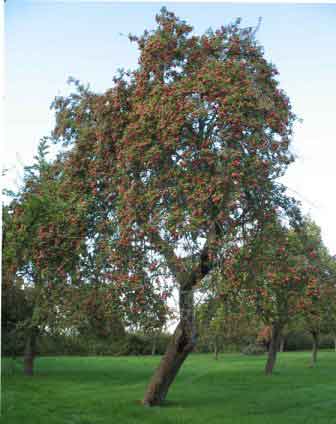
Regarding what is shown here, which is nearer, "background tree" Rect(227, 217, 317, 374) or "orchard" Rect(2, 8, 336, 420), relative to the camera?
"orchard" Rect(2, 8, 336, 420)

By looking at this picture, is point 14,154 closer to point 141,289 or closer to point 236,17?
point 141,289

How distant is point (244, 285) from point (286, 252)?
0.74 m

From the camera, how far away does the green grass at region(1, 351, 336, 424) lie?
7.80m

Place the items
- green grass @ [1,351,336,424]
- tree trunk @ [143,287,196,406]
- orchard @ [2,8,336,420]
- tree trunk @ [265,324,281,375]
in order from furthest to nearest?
tree trunk @ [265,324,281,375] → tree trunk @ [143,287,196,406] → green grass @ [1,351,336,424] → orchard @ [2,8,336,420]

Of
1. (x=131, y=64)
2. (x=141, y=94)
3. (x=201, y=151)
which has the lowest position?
(x=201, y=151)

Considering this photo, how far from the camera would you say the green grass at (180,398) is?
7.80m

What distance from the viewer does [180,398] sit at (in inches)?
414

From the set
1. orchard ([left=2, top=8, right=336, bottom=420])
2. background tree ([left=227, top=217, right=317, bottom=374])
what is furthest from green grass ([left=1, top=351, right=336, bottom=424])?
background tree ([left=227, top=217, right=317, bottom=374])

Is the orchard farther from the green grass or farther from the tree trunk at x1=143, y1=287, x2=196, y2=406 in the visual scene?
the green grass

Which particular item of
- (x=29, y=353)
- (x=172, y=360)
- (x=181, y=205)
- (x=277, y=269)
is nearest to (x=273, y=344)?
(x=29, y=353)

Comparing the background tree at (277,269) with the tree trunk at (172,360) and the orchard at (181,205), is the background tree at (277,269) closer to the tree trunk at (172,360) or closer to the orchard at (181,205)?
the orchard at (181,205)

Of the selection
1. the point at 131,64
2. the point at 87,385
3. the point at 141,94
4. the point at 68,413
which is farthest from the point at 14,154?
the point at 87,385

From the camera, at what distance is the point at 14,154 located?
5609mm

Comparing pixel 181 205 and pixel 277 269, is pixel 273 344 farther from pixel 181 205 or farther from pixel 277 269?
pixel 181 205
